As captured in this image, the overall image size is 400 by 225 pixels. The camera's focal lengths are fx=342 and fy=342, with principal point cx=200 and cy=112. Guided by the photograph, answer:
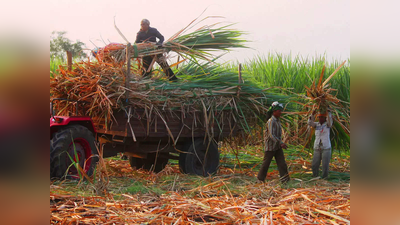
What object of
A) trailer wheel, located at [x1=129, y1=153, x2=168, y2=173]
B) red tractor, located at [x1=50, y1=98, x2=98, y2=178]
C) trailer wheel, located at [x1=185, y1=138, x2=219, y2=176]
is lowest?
trailer wheel, located at [x1=129, y1=153, x2=168, y2=173]

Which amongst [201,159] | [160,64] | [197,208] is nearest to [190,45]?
[160,64]

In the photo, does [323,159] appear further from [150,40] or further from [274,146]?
[150,40]

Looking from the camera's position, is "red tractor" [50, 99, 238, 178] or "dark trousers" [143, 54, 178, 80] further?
"dark trousers" [143, 54, 178, 80]

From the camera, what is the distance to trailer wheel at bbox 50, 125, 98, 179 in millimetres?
4324

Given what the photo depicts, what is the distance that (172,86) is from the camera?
5320 mm

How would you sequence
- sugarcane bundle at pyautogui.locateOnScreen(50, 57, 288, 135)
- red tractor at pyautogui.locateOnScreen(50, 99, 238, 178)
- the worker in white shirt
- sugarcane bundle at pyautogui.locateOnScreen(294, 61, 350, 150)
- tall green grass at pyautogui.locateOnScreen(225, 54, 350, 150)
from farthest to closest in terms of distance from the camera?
A: tall green grass at pyautogui.locateOnScreen(225, 54, 350, 150) → the worker in white shirt → sugarcane bundle at pyautogui.locateOnScreen(294, 61, 350, 150) → sugarcane bundle at pyautogui.locateOnScreen(50, 57, 288, 135) → red tractor at pyautogui.locateOnScreen(50, 99, 238, 178)

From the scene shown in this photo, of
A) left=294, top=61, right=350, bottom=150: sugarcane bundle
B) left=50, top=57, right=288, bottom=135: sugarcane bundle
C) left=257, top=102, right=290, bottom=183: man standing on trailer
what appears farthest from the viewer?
left=294, top=61, right=350, bottom=150: sugarcane bundle

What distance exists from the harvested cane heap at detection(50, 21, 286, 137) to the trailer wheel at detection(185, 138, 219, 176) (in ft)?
1.42

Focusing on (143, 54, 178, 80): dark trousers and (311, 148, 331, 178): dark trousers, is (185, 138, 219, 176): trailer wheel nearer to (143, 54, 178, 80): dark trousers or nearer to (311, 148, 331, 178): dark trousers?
(143, 54, 178, 80): dark trousers

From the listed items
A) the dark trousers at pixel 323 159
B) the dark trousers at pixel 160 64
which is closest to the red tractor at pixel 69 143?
the dark trousers at pixel 160 64

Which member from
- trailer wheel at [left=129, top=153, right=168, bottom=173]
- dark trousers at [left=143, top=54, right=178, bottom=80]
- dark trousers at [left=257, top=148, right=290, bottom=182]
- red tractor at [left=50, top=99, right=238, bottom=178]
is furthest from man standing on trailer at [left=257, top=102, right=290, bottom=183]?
trailer wheel at [left=129, top=153, right=168, bottom=173]

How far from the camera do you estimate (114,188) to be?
432 cm

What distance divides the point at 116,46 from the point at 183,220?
3.45 meters

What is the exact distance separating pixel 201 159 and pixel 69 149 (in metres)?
2.15
